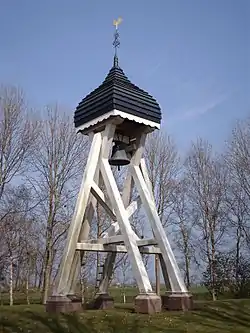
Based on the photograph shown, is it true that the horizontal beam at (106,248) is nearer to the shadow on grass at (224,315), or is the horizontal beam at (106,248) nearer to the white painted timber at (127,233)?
the white painted timber at (127,233)

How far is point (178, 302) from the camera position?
11609 millimetres

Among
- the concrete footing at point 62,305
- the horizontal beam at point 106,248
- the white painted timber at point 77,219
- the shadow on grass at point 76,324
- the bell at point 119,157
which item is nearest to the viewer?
the shadow on grass at point 76,324

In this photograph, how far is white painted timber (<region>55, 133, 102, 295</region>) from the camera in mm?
12086

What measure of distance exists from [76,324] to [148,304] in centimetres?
210

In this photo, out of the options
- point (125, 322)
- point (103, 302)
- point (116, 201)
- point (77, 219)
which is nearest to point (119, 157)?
point (116, 201)

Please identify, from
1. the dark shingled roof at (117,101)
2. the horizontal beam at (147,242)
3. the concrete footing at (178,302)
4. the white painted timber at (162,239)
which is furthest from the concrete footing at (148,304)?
the dark shingled roof at (117,101)

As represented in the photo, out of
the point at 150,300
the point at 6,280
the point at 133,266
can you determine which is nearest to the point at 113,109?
the point at 133,266

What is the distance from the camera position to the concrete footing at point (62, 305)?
453 inches

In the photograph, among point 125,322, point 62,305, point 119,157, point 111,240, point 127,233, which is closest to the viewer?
point 125,322

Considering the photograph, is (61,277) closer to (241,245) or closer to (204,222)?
(204,222)

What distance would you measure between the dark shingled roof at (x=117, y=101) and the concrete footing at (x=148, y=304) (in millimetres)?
5919

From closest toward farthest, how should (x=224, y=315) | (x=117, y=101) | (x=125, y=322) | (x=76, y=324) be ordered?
(x=76, y=324) < (x=125, y=322) < (x=224, y=315) < (x=117, y=101)

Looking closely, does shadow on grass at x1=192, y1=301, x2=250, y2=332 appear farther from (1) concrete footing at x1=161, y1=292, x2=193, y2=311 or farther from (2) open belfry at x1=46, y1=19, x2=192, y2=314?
(2) open belfry at x1=46, y1=19, x2=192, y2=314

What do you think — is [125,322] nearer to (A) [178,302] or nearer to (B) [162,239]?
(A) [178,302]
